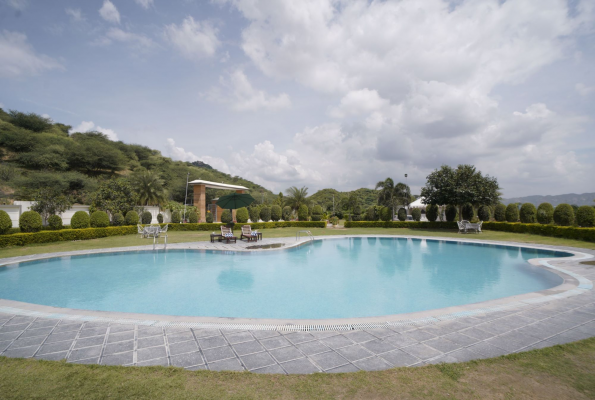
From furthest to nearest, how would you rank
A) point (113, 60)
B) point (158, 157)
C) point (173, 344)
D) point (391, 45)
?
point (158, 157), point (113, 60), point (391, 45), point (173, 344)

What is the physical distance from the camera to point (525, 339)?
12.0 feet

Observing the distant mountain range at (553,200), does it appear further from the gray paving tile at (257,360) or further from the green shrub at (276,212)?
the gray paving tile at (257,360)

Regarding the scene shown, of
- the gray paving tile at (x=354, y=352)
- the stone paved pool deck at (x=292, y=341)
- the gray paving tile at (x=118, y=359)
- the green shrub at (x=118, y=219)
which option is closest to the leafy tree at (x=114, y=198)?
the green shrub at (x=118, y=219)

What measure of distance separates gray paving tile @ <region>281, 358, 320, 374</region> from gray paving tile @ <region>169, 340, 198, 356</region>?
1.21 metres

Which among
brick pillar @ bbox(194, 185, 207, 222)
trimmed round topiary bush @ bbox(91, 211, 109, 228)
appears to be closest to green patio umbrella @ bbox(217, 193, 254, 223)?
trimmed round topiary bush @ bbox(91, 211, 109, 228)

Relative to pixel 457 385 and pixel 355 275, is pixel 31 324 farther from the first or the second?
pixel 355 275

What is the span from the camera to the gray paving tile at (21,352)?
3266 mm

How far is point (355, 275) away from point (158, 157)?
56.5 meters

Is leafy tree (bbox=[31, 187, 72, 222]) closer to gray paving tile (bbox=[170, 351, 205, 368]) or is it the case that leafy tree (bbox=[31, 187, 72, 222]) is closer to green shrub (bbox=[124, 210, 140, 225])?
green shrub (bbox=[124, 210, 140, 225])

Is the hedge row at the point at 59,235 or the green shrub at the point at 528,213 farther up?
the green shrub at the point at 528,213

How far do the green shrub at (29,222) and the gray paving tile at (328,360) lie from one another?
17035 millimetres

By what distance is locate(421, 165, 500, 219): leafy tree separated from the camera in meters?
21.5

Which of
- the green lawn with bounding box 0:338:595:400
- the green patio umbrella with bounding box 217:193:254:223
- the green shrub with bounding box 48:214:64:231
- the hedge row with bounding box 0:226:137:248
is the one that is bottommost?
the green lawn with bounding box 0:338:595:400

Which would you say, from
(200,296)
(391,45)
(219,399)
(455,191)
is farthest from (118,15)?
(455,191)
